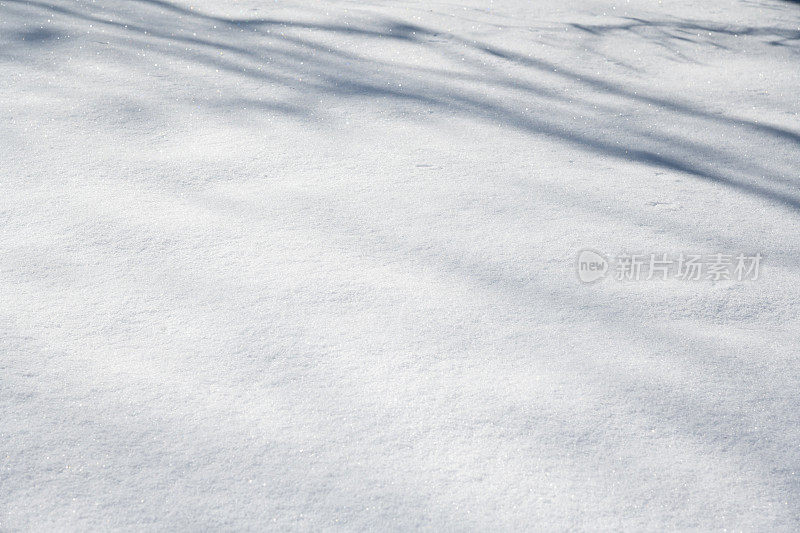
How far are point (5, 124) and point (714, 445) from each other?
10.0ft

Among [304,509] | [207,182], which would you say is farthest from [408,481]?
[207,182]

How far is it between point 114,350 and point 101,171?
118 centimetres

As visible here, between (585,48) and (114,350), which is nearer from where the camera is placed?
(114,350)

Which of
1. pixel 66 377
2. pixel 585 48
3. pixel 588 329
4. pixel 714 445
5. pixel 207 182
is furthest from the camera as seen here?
pixel 585 48

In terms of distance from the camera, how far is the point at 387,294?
2504 millimetres

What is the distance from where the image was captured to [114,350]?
2.21 m

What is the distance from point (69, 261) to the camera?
8.47 feet

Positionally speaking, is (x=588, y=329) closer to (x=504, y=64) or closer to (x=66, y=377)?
(x=66, y=377)

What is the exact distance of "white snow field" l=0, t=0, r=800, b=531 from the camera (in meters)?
1.84


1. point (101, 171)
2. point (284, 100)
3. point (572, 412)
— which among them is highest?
point (284, 100)

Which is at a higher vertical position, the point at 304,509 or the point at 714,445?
the point at 714,445

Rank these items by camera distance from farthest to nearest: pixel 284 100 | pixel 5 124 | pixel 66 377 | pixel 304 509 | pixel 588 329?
1. pixel 284 100
2. pixel 5 124
3. pixel 588 329
4. pixel 66 377
5. pixel 304 509

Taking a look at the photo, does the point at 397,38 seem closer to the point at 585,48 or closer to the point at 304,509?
the point at 585,48

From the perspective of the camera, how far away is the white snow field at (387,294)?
1844mm
